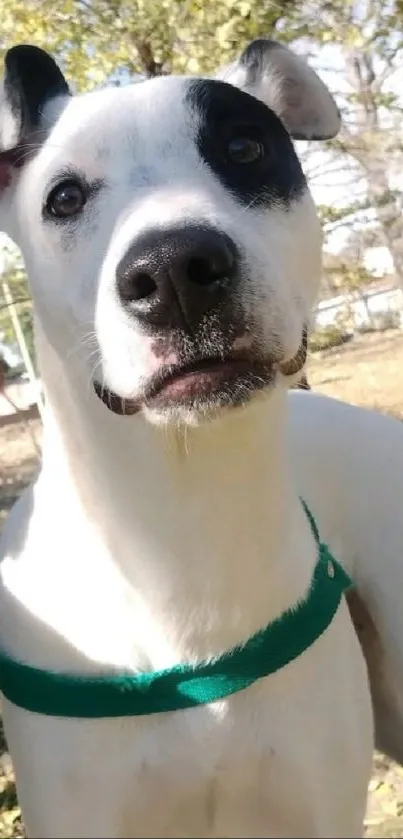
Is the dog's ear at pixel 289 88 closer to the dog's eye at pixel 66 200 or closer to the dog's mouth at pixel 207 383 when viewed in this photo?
the dog's eye at pixel 66 200

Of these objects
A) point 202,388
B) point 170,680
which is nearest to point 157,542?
point 170,680

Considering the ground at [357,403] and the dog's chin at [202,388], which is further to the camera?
the ground at [357,403]

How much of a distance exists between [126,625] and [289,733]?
37 centimetres

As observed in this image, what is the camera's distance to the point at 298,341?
1530mm

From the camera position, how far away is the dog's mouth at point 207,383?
1.40 meters

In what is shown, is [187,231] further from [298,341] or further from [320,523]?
[320,523]

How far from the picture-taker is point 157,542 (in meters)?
1.73

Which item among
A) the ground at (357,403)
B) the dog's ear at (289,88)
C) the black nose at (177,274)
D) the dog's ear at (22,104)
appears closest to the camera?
the black nose at (177,274)

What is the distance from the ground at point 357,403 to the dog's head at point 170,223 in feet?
3.92

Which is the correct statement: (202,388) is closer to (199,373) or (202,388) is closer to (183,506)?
(199,373)

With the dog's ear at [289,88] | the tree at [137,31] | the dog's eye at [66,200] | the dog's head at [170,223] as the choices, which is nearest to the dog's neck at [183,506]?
the dog's head at [170,223]

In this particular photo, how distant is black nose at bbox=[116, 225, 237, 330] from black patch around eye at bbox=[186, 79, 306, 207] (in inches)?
12.2

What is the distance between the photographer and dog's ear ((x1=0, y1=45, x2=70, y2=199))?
5.99 ft

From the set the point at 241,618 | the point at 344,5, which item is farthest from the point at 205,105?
the point at 344,5
